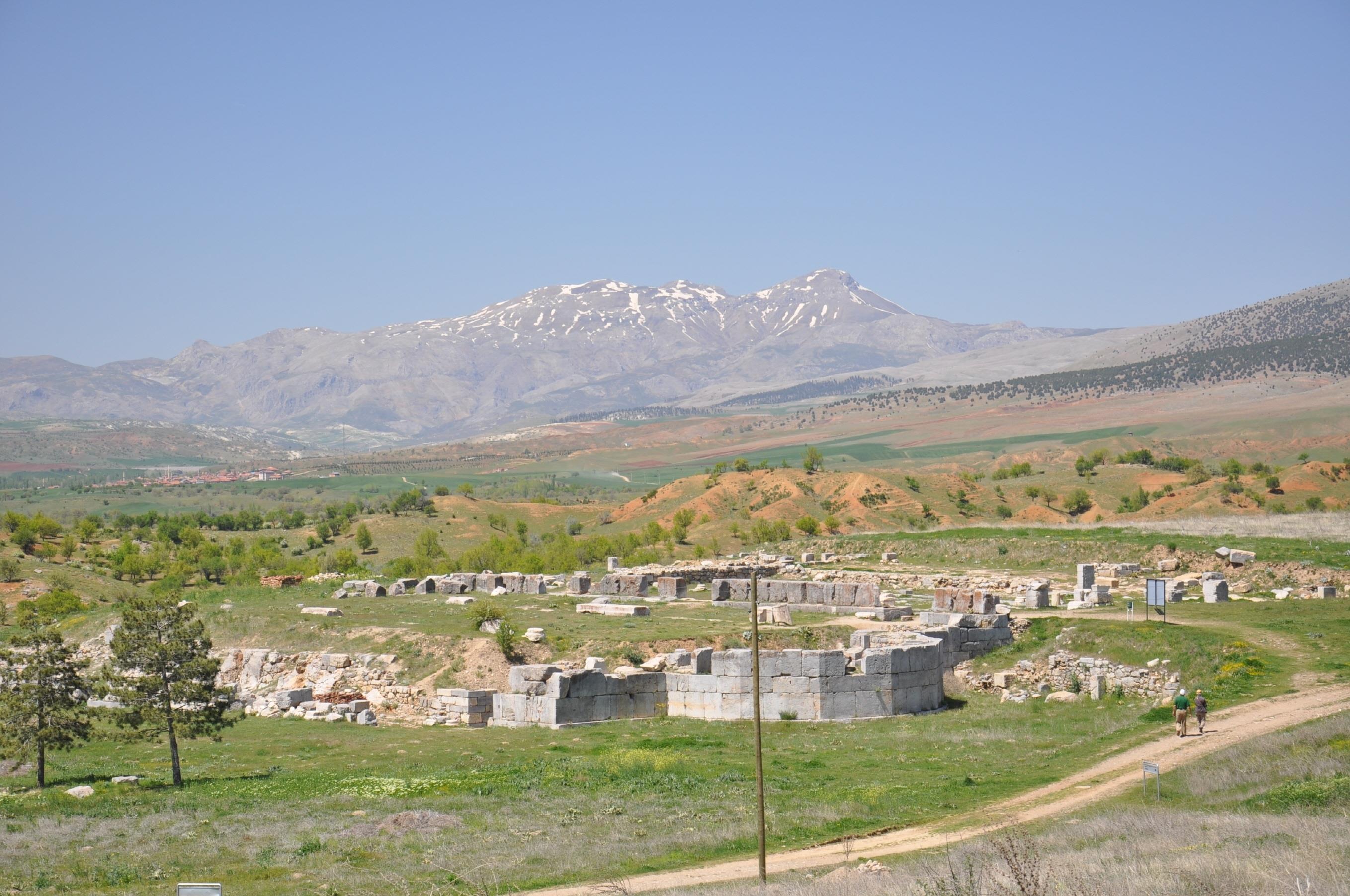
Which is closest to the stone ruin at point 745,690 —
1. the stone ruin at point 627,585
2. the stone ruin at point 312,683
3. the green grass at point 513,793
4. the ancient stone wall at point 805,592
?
the green grass at point 513,793

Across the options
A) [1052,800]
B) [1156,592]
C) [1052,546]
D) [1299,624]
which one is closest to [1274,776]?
[1052,800]

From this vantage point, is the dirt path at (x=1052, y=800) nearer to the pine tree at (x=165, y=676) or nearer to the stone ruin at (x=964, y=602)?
the pine tree at (x=165, y=676)

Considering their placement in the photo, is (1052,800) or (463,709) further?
(463,709)

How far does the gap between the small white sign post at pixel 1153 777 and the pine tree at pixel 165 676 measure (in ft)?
63.4

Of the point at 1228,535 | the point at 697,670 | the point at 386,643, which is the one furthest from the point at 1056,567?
the point at 386,643

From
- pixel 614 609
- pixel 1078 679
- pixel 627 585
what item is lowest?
pixel 1078 679

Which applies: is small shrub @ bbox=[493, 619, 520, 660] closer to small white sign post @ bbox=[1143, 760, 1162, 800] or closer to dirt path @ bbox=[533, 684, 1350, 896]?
dirt path @ bbox=[533, 684, 1350, 896]

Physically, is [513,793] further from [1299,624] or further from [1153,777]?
[1299,624]

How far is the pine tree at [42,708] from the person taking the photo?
83.3ft

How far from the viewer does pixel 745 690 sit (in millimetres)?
32031

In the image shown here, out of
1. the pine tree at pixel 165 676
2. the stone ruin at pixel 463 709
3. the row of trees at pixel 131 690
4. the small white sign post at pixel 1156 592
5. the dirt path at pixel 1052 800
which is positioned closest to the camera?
the dirt path at pixel 1052 800

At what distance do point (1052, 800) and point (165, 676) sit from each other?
19.0m

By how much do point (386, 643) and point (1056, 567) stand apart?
30.4 meters

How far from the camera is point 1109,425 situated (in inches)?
7731
